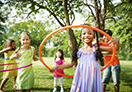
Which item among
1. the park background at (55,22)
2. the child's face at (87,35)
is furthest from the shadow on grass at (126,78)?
the child's face at (87,35)

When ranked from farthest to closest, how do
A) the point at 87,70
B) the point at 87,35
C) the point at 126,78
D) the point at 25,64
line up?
the point at 126,78
the point at 25,64
the point at 87,35
the point at 87,70

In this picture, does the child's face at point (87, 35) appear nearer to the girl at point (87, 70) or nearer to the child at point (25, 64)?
the girl at point (87, 70)

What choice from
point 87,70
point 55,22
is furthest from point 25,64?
point 55,22

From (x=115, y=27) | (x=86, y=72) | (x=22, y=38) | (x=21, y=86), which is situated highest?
(x=115, y=27)

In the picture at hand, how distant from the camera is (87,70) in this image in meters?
1.83

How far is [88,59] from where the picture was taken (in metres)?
1.92

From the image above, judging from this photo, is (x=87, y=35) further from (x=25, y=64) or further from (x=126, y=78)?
(x=126, y=78)

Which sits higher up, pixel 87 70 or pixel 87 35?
pixel 87 35

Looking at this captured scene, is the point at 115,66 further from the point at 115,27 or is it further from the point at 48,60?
the point at 115,27

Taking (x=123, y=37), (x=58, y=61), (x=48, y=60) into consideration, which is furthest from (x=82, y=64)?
(x=123, y=37)

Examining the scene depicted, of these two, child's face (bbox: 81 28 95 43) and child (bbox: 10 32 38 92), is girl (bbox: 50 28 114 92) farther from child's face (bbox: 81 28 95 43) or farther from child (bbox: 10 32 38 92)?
child (bbox: 10 32 38 92)

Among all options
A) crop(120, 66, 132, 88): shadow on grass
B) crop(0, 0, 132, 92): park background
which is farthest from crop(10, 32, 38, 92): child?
crop(120, 66, 132, 88): shadow on grass

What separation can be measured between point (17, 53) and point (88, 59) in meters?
1.83

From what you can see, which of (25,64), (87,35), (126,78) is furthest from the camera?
(126,78)
